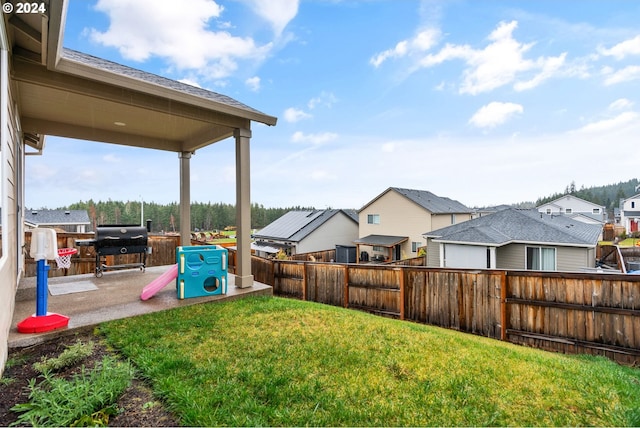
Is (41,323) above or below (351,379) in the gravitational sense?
above

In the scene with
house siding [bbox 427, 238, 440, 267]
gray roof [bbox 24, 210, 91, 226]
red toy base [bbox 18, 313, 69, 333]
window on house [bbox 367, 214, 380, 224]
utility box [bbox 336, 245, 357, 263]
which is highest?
gray roof [bbox 24, 210, 91, 226]

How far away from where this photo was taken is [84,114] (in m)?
5.68

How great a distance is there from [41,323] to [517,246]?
1501 centimetres

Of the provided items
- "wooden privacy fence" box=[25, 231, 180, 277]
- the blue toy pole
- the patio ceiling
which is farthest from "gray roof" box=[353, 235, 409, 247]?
the blue toy pole

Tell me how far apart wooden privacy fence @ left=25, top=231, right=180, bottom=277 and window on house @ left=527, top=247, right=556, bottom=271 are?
45.9 ft

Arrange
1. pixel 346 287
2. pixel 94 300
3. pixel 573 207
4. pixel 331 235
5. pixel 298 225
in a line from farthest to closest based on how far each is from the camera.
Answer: pixel 573 207
pixel 331 235
pixel 298 225
pixel 346 287
pixel 94 300

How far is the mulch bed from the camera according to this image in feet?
6.55

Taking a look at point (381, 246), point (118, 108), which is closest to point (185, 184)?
point (118, 108)

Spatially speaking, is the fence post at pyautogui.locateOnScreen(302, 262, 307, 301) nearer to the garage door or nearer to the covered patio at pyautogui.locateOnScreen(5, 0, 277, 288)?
the covered patio at pyautogui.locateOnScreen(5, 0, 277, 288)

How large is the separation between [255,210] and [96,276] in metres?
44.4

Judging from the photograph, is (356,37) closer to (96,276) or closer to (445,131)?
(96,276)

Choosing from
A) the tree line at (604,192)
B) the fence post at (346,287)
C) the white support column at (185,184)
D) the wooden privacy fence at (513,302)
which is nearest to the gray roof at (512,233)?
the wooden privacy fence at (513,302)

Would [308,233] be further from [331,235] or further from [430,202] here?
[430,202]

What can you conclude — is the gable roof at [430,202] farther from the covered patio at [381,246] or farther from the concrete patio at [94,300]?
the concrete patio at [94,300]
